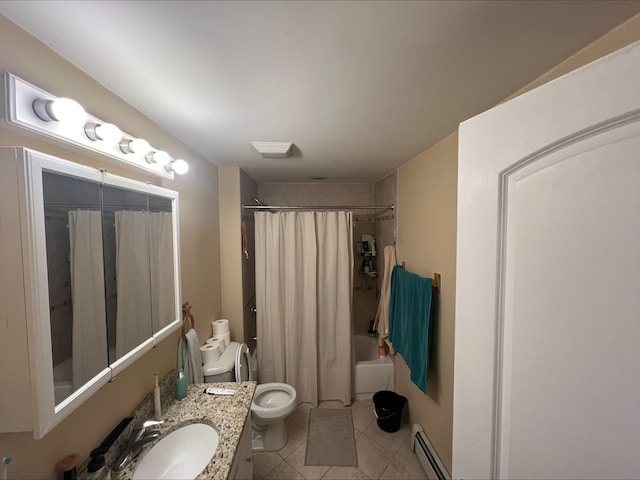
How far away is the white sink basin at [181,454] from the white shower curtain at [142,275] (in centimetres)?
49

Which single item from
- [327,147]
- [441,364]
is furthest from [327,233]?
[441,364]

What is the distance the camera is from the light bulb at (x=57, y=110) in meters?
0.66

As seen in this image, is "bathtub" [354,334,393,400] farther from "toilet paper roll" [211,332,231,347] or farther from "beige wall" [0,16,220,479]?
"beige wall" [0,16,220,479]

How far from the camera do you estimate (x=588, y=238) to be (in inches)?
17.6

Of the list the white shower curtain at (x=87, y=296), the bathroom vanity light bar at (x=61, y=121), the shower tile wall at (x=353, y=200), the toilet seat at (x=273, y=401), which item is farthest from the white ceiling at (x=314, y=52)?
the toilet seat at (x=273, y=401)

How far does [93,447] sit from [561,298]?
1561mm

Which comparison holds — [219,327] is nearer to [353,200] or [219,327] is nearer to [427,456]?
[427,456]

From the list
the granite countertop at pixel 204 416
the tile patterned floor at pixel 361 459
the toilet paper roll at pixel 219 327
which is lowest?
the tile patterned floor at pixel 361 459

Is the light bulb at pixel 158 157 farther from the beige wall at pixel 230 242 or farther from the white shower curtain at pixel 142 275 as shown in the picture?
the beige wall at pixel 230 242

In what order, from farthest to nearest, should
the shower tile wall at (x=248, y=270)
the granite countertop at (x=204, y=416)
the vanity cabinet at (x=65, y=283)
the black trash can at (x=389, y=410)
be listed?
the shower tile wall at (x=248, y=270) < the black trash can at (x=389, y=410) < the granite countertop at (x=204, y=416) < the vanity cabinet at (x=65, y=283)

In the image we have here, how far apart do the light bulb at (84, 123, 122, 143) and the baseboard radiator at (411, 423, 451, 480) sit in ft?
8.21

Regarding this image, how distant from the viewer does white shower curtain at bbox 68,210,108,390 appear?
2.53ft

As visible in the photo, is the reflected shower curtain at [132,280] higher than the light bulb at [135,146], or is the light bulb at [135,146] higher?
the light bulb at [135,146]

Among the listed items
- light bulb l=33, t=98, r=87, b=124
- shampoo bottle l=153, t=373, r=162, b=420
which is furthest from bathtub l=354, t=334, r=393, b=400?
light bulb l=33, t=98, r=87, b=124
